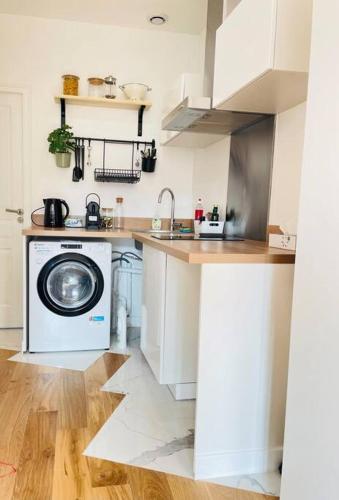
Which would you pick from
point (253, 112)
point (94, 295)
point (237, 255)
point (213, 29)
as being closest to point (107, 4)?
point (213, 29)

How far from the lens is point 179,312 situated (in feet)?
6.46

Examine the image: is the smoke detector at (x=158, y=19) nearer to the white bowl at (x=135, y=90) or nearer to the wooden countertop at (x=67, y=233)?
the white bowl at (x=135, y=90)

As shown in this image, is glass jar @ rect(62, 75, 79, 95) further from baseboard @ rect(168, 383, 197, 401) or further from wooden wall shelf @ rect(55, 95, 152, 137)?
baseboard @ rect(168, 383, 197, 401)

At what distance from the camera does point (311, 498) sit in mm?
1056

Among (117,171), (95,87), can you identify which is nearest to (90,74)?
(95,87)

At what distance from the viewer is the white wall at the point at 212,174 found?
2.82 metres

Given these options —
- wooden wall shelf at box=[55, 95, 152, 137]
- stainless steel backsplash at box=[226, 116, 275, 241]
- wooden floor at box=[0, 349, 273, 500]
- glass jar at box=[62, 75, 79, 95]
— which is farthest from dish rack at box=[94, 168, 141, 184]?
wooden floor at box=[0, 349, 273, 500]

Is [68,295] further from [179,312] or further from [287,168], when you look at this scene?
[287,168]

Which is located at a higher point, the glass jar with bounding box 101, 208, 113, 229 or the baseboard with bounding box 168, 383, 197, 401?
the glass jar with bounding box 101, 208, 113, 229

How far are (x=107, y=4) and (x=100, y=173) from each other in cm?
126

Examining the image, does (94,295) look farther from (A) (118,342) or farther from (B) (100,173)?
(B) (100,173)

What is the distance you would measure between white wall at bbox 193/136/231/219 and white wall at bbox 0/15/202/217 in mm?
216

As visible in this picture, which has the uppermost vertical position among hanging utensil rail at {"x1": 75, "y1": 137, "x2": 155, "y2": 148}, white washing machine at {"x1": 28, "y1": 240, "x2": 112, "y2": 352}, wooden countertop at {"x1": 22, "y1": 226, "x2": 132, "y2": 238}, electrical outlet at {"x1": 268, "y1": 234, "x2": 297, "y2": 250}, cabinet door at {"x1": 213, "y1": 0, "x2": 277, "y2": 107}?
cabinet door at {"x1": 213, "y1": 0, "x2": 277, "y2": 107}

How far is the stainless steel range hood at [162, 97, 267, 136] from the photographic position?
2.06m
